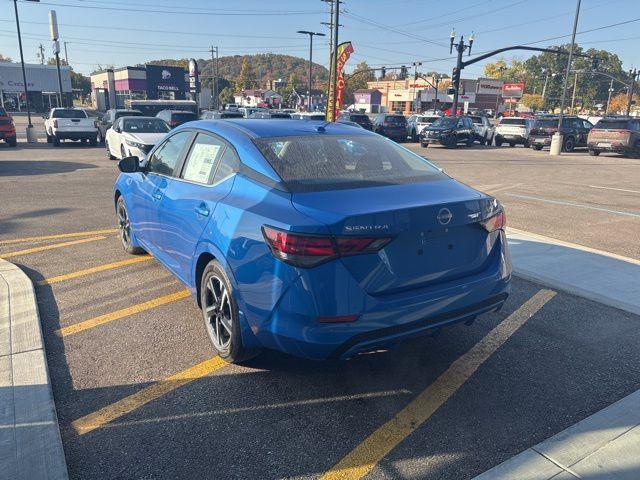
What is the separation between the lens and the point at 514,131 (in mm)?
28078

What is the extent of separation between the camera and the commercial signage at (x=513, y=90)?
337 ft

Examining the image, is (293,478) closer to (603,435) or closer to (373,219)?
(373,219)

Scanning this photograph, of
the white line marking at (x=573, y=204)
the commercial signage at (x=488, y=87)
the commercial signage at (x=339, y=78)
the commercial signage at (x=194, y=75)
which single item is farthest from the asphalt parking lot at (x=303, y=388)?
the commercial signage at (x=488, y=87)

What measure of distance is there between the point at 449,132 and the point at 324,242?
24.8m

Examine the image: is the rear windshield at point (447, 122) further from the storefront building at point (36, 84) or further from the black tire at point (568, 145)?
the storefront building at point (36, 84)

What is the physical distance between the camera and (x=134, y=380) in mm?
3295

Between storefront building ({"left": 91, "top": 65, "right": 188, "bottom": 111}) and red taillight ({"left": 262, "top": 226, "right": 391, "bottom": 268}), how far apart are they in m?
65.4

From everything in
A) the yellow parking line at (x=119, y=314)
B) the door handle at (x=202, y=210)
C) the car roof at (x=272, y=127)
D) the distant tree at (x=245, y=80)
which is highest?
the distant tree at (x=245, y=80)

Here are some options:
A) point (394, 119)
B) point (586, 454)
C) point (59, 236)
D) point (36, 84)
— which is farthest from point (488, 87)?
point (586, 454)

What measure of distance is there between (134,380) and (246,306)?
979 millimetres

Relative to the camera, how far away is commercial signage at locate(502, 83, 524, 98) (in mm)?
102750

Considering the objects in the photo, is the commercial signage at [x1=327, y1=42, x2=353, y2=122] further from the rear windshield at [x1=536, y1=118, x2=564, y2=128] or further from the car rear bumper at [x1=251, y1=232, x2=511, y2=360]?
the car rear bumper at [x1=251, y1=232, x2=511, y2=360]

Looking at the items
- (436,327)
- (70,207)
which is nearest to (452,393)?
(436,327)

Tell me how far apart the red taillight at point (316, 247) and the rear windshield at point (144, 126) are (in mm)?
13211
